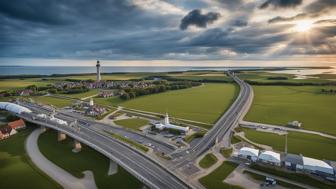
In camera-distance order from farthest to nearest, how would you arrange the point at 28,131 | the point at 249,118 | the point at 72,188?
1. the point at 249,118
2. the point at 28,131
3. the point at 72,188

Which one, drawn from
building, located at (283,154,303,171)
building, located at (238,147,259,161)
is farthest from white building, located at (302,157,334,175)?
building, located at (238,147,259,161)

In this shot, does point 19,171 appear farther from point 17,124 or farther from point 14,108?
point 14,108

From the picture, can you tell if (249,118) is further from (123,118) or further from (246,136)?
(123,118)

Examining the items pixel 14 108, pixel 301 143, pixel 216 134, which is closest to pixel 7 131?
pixel 14 108

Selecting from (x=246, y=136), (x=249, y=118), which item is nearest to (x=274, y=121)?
(x=249, y=118)

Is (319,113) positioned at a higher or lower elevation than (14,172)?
higher

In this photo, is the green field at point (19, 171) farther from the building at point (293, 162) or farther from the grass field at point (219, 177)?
the building at point (293, 162)
